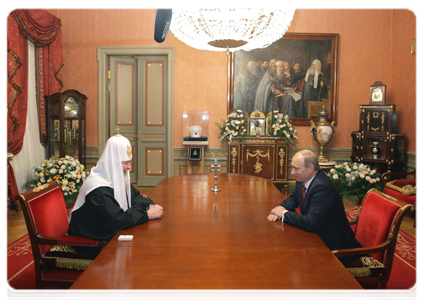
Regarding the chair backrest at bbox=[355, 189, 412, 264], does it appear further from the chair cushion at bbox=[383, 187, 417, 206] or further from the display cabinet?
the display cabinet

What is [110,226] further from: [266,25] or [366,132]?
[366,132]

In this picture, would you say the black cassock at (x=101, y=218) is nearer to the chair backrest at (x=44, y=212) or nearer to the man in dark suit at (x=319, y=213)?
the chair backrest at (x=44, y=212)

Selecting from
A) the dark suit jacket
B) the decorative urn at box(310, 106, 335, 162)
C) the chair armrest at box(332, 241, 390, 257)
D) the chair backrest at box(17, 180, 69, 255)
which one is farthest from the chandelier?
the decorative urn at box(310, 106, 335, 162)

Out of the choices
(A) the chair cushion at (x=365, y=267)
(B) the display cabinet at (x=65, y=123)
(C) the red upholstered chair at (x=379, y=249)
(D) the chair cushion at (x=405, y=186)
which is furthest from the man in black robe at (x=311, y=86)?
(A) the chair cushion at (x=365, y=267)

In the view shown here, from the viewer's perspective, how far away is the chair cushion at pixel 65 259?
223 centimetres

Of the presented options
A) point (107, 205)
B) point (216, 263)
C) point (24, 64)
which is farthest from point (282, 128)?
point (216, 263)

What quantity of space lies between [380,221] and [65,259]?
2.11m

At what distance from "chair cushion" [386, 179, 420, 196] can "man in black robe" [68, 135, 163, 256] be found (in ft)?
12.6

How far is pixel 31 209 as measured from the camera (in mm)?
2305

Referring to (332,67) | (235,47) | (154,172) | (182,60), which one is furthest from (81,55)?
(332,67)

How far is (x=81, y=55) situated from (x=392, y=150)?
6.24m

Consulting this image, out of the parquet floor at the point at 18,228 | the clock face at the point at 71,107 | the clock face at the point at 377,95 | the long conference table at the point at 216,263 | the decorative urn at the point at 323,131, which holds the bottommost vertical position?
the parquet floor at the point at 18,228

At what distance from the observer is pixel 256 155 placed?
6703mm

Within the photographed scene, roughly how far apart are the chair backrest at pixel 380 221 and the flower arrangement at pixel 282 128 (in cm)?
414
